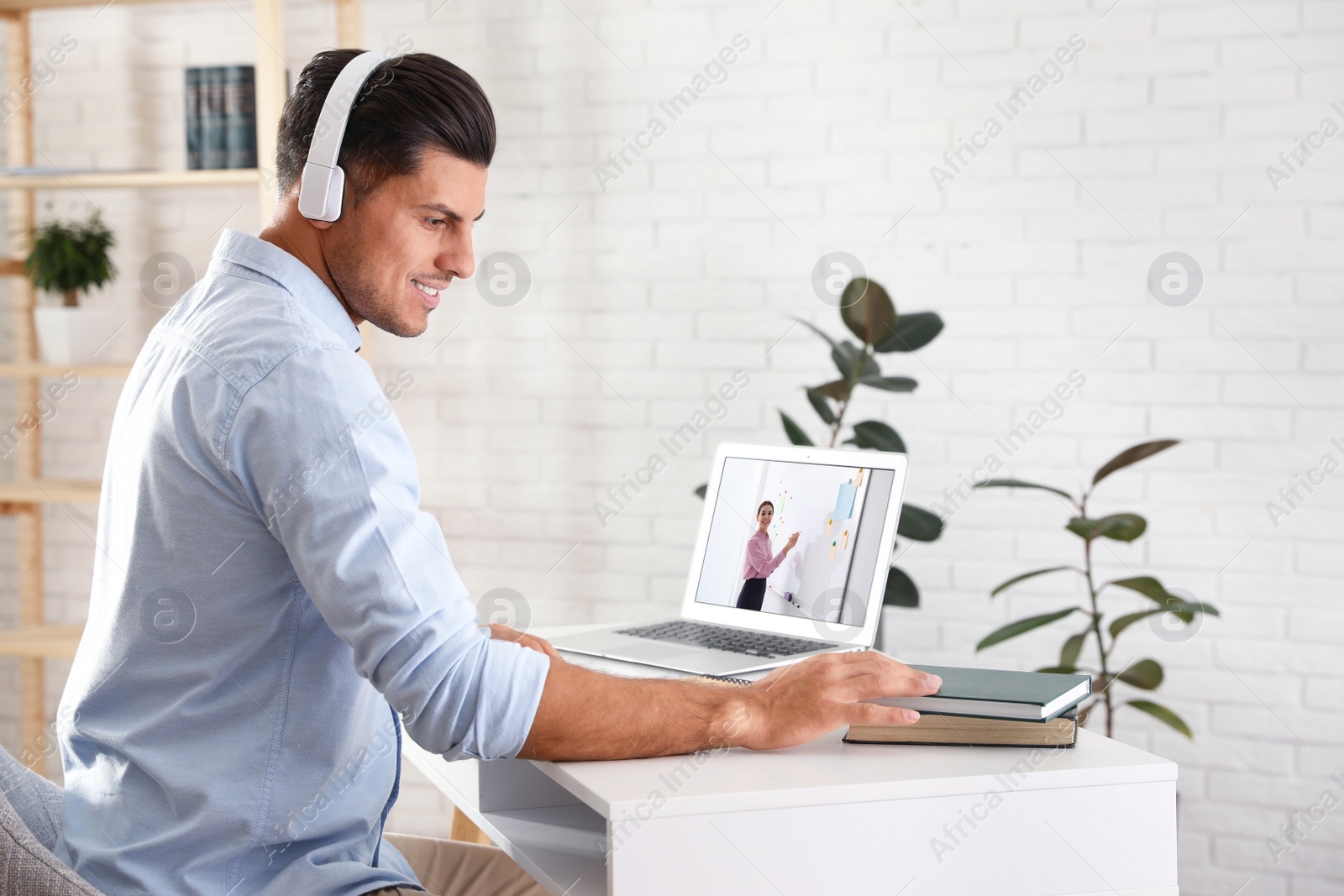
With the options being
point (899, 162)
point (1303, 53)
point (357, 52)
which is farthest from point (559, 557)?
point (1303, 53)

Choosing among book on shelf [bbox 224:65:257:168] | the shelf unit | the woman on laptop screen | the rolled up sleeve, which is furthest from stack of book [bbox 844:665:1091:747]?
book on shelf [bbox 224:65:257:168]

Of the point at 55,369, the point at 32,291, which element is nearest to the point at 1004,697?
the point at 55,369

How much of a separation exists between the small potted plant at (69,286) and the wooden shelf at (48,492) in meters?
0.28

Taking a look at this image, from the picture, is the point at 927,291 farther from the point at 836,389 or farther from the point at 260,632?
the point at 260,632

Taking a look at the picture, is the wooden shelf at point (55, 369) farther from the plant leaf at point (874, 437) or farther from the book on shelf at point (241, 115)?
the plant leaf at point (874, 437)

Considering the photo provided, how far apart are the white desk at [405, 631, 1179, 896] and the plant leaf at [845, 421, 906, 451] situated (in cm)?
96

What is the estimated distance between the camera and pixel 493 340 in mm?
2771

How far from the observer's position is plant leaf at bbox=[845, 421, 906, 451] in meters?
2.10

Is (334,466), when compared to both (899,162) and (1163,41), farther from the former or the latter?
(1163,41)

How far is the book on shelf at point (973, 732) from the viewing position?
44.7 inches

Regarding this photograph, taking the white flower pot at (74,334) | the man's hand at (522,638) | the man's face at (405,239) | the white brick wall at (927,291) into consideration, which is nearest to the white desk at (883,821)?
the man's hand at (522,638)

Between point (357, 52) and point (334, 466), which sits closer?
point (334, 466)

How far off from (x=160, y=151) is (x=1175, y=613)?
8.23ft

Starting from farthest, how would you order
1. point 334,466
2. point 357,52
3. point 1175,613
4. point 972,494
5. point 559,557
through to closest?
1. point 559,557
2. point 972,494
3. point 1175,613
4. point 357,52
5. point 334,466
